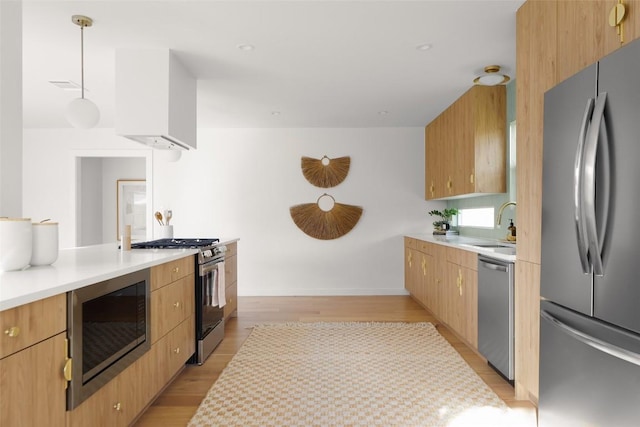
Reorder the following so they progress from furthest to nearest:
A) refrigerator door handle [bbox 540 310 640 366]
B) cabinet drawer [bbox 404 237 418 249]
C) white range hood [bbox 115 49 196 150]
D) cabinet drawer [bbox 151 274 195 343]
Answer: cabinet drawer [bbox 404 237 418 249] → white range hood [bbox 115 49 196 150] → cabinet drawer [bbox 151 274 195 343] → refrigerator door handle [bbox 540 310 640 366]

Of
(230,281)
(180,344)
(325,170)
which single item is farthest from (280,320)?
(325,170)

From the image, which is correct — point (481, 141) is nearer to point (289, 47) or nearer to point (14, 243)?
point (289, 47)

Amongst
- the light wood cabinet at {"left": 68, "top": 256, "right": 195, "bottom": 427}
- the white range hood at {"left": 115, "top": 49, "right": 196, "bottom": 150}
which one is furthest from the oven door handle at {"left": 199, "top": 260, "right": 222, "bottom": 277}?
the white range hood at {"left": 115, "top": 49, "right": 196, "bottom": 150}

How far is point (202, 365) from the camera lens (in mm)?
3229

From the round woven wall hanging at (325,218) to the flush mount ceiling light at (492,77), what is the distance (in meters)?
2.73

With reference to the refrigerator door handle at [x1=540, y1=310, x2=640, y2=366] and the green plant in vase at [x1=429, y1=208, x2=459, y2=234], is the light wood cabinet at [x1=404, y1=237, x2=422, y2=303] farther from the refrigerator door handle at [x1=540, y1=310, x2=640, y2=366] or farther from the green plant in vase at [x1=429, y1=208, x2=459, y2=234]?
the refrigerator door handle at [x1=540, y1=310, x2=640, y2=366]

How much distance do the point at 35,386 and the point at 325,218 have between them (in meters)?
4.73

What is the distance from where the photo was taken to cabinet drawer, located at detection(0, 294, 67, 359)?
4.11ft

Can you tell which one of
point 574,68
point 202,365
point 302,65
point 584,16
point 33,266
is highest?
point 302,65

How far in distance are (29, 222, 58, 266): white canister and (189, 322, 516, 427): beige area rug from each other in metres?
1.16

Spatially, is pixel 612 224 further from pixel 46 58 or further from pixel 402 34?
pixel 46 58

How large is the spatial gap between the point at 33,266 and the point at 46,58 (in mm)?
2223

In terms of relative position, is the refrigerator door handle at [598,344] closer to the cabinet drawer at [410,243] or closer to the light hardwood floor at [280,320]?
the light hardwood floor at [280,320]

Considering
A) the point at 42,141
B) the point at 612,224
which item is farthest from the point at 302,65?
the point at 42,141
